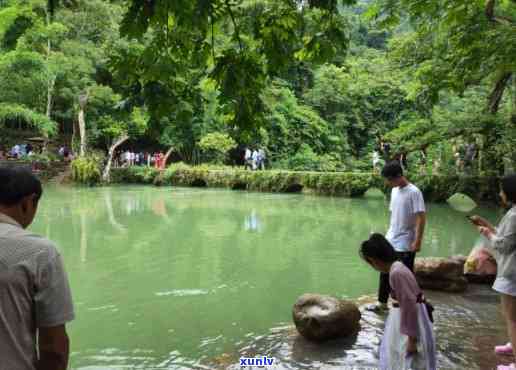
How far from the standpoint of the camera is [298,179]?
853 inches

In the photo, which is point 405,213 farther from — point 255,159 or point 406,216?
point 255,159

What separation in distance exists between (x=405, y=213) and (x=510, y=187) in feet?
4.58

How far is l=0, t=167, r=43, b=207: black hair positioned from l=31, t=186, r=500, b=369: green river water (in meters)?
2.62

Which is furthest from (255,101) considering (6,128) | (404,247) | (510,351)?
(6,128)

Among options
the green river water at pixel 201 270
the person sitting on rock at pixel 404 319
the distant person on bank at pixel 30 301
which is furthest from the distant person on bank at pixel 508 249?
the distant person on bank at pixel 30 301

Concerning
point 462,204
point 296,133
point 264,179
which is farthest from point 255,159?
point 462,204

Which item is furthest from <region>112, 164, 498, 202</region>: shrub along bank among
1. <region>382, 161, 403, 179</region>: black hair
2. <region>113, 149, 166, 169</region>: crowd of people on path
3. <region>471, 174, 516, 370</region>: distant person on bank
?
<region>471, 174, 516, 370</region>: distant person on bank

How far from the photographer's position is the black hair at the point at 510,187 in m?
3.04

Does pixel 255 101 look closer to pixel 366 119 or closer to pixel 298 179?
pixel 298 179

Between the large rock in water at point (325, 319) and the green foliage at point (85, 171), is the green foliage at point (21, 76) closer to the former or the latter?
the green foliage at point (85, 171)

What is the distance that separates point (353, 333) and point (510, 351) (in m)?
1.26

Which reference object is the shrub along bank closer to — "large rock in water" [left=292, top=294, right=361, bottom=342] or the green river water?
the green river water

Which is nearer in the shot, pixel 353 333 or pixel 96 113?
pixel 353 333

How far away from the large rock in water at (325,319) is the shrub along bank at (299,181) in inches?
521
